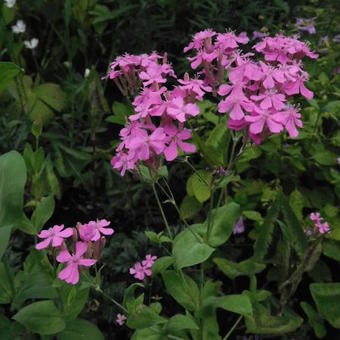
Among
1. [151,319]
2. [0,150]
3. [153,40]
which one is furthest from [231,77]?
[153,40]

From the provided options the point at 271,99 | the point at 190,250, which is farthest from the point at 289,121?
the point at 190,250

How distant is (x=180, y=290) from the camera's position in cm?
128

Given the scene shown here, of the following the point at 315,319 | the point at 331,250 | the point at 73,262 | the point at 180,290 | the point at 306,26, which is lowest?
the point at 315,319

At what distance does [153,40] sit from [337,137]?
42.9 inches

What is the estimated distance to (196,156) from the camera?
2.28 meters

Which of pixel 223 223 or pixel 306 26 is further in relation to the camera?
pixel 306 26

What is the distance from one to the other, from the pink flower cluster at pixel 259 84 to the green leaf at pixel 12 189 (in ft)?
1.66

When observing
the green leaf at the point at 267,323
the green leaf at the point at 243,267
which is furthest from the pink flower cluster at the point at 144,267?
the green leaf at the point at 267,323

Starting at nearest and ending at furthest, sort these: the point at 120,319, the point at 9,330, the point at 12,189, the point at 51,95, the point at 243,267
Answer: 1. the point at 12,189
2. the point at 9,330
3. the point at 243,267
4. the point at 120,319
5. the point at 51,95

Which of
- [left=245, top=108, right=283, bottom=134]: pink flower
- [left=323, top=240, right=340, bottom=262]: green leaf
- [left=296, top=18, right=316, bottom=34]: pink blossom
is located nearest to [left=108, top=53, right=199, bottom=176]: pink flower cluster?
[left=245, top=108, right=283, bottom=134]: pink flower

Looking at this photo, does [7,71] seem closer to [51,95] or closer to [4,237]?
[4,237]

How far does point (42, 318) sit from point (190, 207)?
0.70 m

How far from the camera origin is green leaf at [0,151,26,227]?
1235mm

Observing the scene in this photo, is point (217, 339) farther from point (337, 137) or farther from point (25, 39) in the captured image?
point (25, 39)
